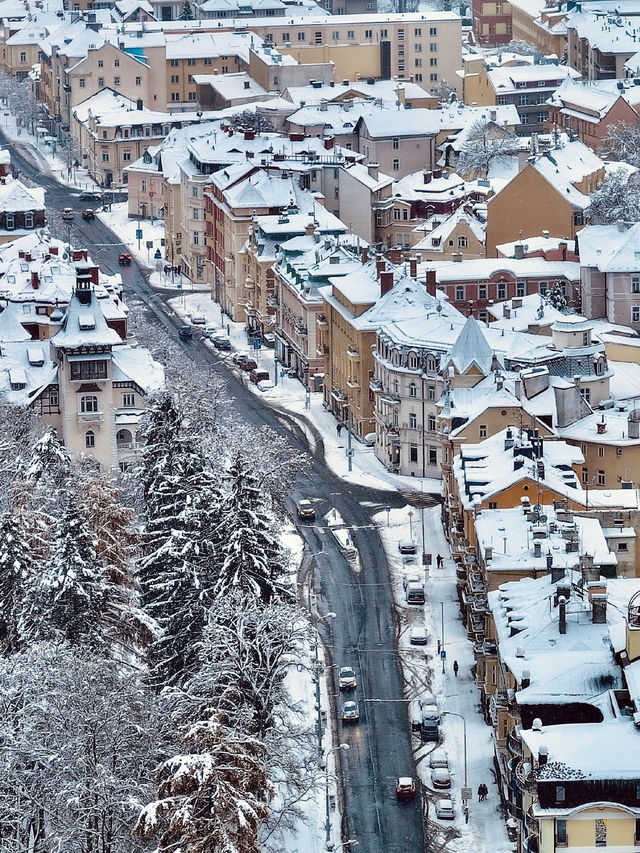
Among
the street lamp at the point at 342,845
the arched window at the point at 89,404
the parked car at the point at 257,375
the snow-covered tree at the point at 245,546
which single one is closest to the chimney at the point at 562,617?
the street lamp at the point at 342,845

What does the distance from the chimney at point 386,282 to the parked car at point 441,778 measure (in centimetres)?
5796

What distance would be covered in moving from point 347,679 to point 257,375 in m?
61.1

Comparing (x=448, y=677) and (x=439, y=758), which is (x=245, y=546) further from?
(x=448, y=677)

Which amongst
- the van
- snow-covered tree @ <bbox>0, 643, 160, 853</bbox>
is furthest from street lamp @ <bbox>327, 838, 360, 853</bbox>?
the van

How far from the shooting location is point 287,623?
365ft

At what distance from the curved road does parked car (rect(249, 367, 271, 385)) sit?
36.1ft

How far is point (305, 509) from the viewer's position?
150625 millimetres

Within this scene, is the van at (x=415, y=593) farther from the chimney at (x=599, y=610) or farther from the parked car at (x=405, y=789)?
the chimney at (x=599, y=610)

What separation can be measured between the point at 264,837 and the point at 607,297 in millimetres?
74791

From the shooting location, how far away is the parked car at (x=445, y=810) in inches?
4316

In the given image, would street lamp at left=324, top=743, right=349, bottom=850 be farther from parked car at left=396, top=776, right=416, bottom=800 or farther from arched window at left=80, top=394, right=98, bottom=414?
arched window at left=80, top=394, right=98, bottom=414

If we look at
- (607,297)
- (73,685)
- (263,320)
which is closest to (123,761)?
(73,685)

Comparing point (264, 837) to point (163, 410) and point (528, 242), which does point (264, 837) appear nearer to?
point (163, 410)

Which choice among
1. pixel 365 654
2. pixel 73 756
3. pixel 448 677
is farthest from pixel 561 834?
pixel 365 654
